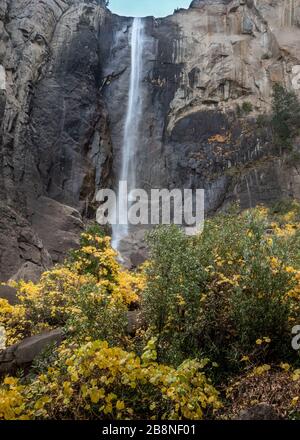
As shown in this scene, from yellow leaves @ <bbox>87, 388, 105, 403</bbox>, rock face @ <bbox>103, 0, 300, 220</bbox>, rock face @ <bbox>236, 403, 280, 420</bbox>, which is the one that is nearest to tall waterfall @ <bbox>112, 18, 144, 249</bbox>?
rock face @ <bbox>103, 0, 300, 220</bbox>

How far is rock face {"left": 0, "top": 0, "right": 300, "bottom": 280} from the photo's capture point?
29.7m

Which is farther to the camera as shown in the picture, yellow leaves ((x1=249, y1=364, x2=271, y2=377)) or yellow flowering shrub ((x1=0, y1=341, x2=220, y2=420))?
yellow leaves ((x1=249, y1=364, x2=271, y2=377))

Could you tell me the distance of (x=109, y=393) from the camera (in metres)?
5.94

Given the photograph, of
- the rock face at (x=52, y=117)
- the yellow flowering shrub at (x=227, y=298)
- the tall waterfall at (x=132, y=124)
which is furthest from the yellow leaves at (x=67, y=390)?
the tall waterfall at (x=132, y=124)

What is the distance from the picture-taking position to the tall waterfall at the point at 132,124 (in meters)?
33.1

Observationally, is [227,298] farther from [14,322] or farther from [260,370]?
[14,322]

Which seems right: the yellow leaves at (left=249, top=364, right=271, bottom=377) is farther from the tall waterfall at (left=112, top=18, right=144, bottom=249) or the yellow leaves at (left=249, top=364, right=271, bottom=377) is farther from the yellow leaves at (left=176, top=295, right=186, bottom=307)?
the tall waterfall at (left=112, top=18, right=144, bottom=249)

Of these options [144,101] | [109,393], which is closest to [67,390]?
[109,393]

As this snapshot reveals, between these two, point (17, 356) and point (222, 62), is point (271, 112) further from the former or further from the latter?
point (17, 356)

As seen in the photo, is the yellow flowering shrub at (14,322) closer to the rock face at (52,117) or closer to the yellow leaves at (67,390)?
the yellow leaves at (67,390)

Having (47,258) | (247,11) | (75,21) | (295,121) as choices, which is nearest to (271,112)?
(295,121)

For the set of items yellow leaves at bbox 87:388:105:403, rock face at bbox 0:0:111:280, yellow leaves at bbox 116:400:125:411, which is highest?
rock face at bbox 0:0:111:280

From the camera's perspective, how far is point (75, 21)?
3741 cm

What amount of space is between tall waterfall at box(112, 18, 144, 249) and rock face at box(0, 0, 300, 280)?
495 millimetres
